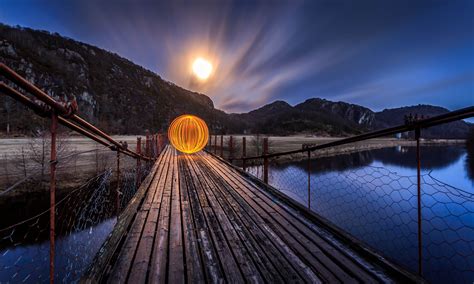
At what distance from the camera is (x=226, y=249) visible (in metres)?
2.08

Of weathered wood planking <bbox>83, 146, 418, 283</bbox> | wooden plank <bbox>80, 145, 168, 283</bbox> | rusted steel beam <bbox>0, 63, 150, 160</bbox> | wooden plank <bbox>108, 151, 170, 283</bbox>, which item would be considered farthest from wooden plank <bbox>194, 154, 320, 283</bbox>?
rusted steel beam <bbox>0, 63, 150, 160</bbox>

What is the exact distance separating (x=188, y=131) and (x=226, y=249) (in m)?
7.93

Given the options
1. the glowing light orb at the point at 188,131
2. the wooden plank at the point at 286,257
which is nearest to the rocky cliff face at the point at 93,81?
the glowing light orb at the point at 188,131

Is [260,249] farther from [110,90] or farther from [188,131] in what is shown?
[110,90]

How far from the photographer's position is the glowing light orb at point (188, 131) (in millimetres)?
9367

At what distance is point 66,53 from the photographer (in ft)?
317

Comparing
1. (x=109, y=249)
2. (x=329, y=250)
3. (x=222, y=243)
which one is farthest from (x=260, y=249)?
(x=109, y=249)

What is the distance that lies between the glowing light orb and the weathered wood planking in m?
6.13

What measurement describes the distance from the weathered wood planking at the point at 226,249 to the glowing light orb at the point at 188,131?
20.1ft

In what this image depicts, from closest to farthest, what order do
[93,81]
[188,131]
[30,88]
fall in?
[30,88], [188,131], [93,81]

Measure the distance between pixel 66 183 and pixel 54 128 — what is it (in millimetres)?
16192

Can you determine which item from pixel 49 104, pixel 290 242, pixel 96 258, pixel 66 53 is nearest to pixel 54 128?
pixel 49 104

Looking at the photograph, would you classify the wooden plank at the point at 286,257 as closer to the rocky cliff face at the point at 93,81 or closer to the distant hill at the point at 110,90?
the distant hill at the point at 110,90

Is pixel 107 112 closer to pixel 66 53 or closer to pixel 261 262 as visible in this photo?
pixel 66 53
